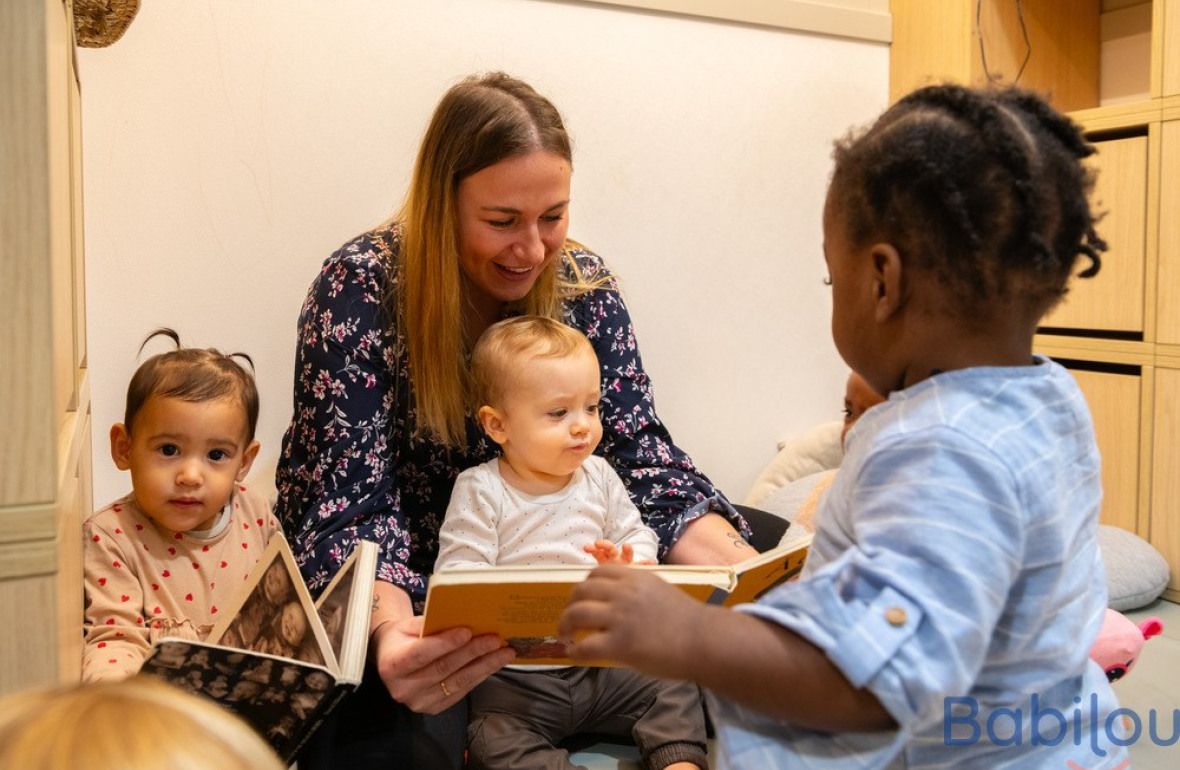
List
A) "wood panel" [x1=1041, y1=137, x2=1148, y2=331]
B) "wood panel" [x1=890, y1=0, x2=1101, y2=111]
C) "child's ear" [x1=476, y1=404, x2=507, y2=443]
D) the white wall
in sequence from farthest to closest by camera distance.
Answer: "wood panel" [x1=890, y1=0, x2=1101, y2=111] → "wood panel" [x1=1041, y1=137, x2=1148, y2=331] → the white wall → "child's ear" [x1=476, y1=404, x2=507, y2=443]

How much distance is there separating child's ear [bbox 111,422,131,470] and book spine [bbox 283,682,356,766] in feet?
1.80

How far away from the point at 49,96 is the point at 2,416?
0.70 feet

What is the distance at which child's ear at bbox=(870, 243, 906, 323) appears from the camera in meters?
0.77

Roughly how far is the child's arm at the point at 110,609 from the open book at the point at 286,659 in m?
0.22

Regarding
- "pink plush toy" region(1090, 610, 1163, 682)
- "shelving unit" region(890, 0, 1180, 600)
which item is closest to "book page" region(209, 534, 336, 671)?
"pink plush toy" region(1090, 610, 1163, 682)

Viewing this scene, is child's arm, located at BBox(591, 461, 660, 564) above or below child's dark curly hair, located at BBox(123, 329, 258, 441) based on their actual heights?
below

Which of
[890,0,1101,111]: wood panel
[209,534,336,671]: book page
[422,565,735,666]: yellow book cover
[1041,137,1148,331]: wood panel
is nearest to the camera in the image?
[422,565,735,666]: yellow book cover

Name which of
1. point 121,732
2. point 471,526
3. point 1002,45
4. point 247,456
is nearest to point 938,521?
point 121,732

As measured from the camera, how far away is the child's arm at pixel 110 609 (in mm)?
1219

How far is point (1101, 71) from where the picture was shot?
2732 millimetres

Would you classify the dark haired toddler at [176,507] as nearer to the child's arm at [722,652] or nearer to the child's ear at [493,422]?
the child's ear at [493,422]

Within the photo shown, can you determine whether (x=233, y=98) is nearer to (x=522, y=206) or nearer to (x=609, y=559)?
(x=522, y=206)

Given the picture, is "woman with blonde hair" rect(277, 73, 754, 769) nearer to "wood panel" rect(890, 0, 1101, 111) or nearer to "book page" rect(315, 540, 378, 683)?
"book page" rect(315, 540, 378, 683)

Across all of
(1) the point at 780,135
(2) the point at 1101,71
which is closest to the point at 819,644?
(1) the point at 780,135
